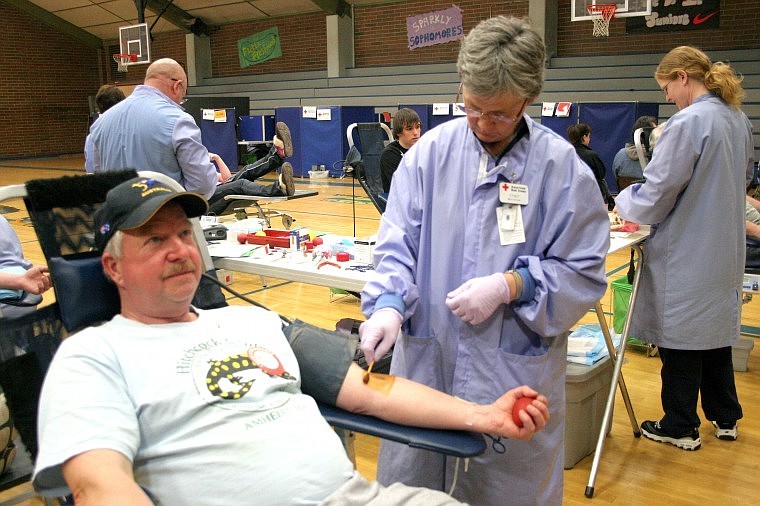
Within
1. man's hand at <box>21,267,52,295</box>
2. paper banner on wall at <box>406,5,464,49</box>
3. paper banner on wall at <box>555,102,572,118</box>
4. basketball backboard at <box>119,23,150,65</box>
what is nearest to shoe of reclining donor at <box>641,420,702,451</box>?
man's hand at <box>21,267,52,295</box>

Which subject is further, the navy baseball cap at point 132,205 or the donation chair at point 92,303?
the donation chair at point 92,303

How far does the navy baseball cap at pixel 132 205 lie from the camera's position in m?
1.44

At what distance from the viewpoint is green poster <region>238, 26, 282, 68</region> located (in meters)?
15.2

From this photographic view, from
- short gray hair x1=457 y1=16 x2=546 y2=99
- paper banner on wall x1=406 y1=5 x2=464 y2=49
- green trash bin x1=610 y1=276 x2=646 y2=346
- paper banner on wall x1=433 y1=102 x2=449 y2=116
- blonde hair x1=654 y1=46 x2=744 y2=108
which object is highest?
paper banner on wall x1=406 y1=5 x2=464 y2=49

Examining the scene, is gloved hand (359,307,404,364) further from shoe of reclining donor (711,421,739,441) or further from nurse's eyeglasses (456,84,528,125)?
shoe of reclining donor (711,421,739,441)

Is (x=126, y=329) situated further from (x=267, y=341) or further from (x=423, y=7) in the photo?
(x=423, y=7)

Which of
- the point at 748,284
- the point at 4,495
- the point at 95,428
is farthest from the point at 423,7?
the point at 95,428

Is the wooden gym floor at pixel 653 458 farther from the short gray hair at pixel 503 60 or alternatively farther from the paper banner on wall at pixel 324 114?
the paper banner on wall at pixel 324 114

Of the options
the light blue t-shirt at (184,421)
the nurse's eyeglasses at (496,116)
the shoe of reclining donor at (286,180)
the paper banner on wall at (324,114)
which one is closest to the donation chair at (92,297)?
the light blue t-shirt at (184,421)

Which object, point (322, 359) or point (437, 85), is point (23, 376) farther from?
point (437, 85)

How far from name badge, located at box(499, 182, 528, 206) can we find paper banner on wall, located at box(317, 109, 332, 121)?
10.5m

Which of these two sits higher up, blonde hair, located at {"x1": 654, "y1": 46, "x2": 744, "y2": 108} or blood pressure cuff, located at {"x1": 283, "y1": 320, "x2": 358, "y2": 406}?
blonde hair, located at {"x1": 654, "y1": 46, "x2": 744, "y2": 108}

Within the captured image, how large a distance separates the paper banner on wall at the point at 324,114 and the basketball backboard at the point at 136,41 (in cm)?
428

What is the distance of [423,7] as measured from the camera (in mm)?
12977
